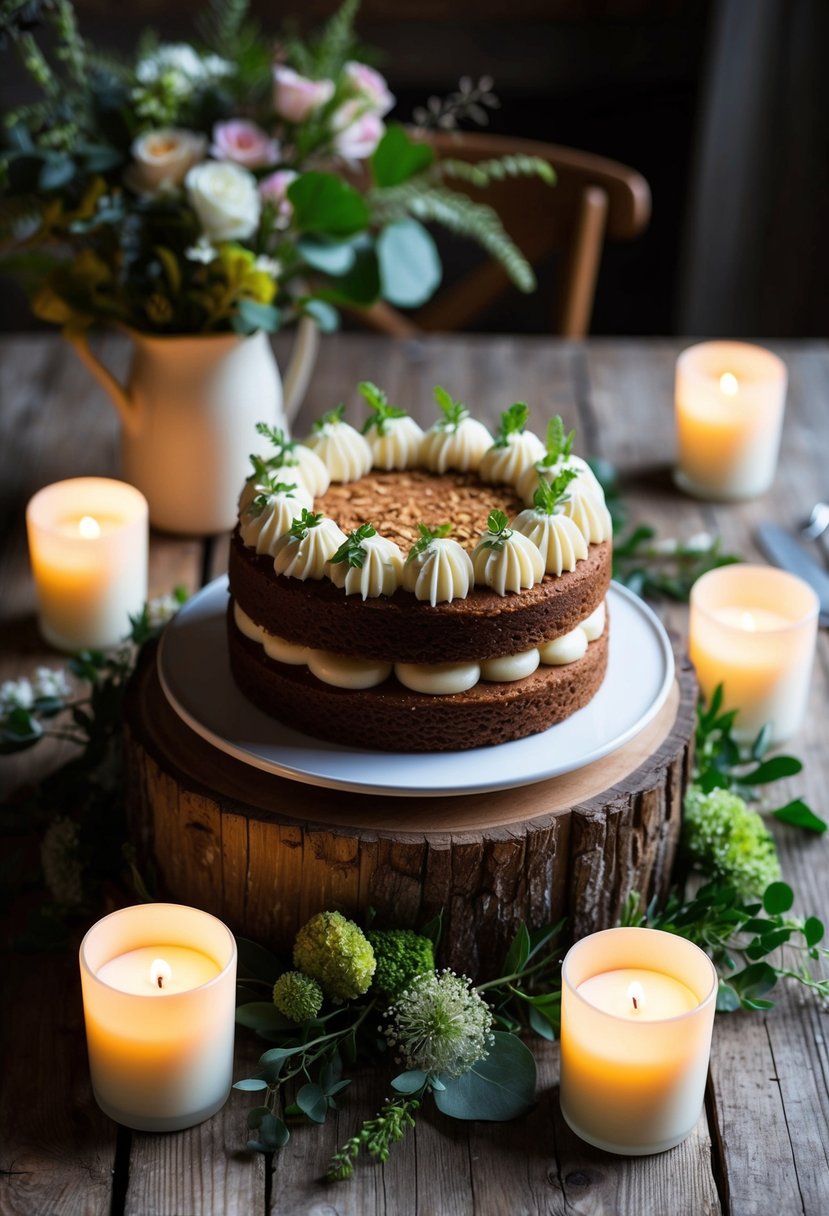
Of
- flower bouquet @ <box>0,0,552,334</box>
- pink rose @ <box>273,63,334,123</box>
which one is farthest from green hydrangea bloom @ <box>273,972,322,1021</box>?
pink rose @ <box>273,63,334,123</box>

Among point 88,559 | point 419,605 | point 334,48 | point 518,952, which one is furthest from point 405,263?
point 518,952

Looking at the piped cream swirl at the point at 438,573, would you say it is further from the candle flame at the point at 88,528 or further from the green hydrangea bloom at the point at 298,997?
the candle flame at the point at 88,528

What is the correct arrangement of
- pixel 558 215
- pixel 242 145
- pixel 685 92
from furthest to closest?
pixel 685 92 < pixel 558 215 < pixel 242 145

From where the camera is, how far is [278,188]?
2.00m

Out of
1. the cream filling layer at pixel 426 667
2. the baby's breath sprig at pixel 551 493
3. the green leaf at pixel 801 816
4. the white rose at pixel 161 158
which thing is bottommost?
the green leaf at pixel 801 816

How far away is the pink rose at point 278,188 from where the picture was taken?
6.56 ft

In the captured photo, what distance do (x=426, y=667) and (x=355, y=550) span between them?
137 mm

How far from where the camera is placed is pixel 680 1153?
1.33 metres

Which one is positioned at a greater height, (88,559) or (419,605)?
(419,605)

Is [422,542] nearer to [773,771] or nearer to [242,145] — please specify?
[773,771]

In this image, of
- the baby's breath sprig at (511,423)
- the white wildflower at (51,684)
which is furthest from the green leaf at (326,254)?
the white wildflower at (51,684)

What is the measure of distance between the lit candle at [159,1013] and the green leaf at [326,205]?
40.2 inches

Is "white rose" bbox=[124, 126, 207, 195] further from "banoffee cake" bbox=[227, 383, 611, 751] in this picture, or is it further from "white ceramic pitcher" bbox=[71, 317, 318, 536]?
"banoffee cake" bbox=[227, 383, 611, 751]

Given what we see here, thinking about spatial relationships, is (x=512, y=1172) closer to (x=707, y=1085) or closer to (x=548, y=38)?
(x=707, y=1085)
